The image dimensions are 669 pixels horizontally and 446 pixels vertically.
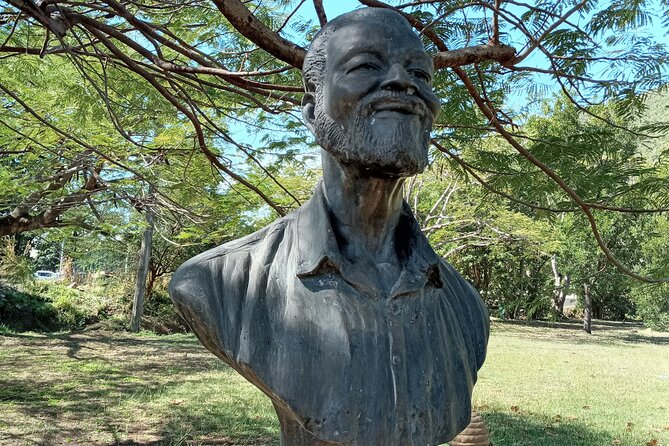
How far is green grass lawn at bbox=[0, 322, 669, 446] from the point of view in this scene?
5.32 metres

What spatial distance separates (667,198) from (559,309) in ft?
75.8

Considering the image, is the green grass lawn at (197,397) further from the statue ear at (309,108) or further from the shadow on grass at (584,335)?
the shadow on grass at (584,335)

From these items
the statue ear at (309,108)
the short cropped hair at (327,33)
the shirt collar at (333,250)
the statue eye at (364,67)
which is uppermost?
the short cropped hair at (327,33)

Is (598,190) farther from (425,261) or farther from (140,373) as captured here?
(140,373)

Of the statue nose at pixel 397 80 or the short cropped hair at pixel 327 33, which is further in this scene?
the short cropped hair at pixel 327 33

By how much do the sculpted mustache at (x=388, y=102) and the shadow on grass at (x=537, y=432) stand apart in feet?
15.2

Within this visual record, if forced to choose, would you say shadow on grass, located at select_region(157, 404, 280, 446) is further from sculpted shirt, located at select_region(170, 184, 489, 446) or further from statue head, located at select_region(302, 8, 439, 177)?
statue head, located at select_region(302, 8, 439, 177)

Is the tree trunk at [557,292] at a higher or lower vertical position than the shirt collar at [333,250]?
higher

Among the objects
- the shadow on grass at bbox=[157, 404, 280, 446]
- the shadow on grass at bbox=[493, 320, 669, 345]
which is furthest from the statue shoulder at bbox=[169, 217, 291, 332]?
the shadow on grass at bbox=[493, 320, 669, 345]

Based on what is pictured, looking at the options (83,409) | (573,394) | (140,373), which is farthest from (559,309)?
(83,409)

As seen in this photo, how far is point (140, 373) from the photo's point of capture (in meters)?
8.06

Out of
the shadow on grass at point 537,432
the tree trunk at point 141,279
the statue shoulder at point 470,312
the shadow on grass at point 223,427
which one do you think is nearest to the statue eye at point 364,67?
the statue shoulder at point 470,312

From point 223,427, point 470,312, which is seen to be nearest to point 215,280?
point 470,312

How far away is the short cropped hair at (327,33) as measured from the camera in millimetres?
1737
